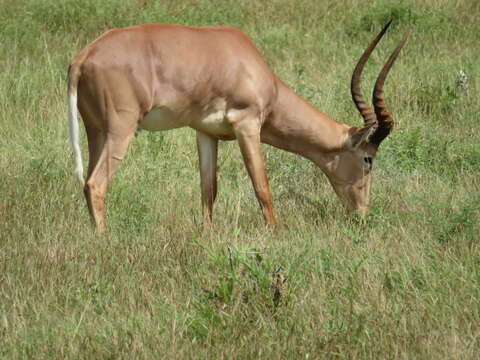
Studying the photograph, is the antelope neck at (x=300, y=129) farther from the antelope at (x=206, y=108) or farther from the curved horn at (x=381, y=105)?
the curved horn at (x=381, y=105)

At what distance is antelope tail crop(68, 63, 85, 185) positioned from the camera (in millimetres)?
5410

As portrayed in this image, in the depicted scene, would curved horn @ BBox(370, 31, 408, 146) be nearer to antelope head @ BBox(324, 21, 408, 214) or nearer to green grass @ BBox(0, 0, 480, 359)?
antelope head @ BBox(324, 21, 408, 214)

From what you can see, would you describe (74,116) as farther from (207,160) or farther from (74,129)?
(207,160)

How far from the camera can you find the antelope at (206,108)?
5.54 m

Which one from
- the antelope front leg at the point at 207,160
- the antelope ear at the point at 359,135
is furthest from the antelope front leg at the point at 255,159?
the antelope ear at the point at 359,135

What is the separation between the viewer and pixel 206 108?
6.01 meters

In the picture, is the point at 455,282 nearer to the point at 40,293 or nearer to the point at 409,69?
the point at 40,293

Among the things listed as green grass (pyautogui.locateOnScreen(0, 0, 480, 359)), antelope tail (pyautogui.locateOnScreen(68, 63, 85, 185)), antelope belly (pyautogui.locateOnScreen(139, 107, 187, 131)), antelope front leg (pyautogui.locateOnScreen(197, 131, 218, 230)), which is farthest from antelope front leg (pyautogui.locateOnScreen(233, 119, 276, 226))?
antelope tail (pyautogui.locateOnScreen(68, 63, 85, 185))

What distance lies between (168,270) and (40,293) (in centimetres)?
72

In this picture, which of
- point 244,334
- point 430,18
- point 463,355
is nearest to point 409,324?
point 463,355

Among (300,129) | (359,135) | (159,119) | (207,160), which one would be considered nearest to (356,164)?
(359,135)

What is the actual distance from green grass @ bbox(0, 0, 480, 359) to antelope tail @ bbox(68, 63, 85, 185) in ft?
1.43

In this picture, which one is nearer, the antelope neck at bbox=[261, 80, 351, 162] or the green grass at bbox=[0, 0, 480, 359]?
the green grass at bbox=[0, 0, 480, 359]

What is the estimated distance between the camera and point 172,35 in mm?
5836
